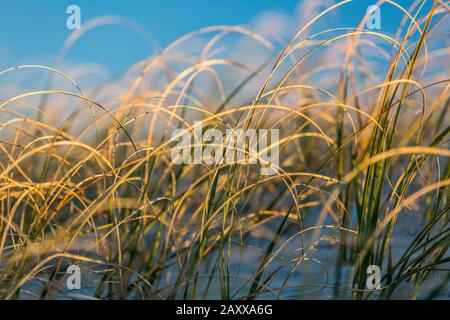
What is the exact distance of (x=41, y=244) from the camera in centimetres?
163

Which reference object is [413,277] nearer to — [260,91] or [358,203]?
[358,203]

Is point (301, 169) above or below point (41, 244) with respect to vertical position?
above

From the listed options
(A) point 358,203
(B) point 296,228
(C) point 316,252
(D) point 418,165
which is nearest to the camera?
(D) point 418,165
